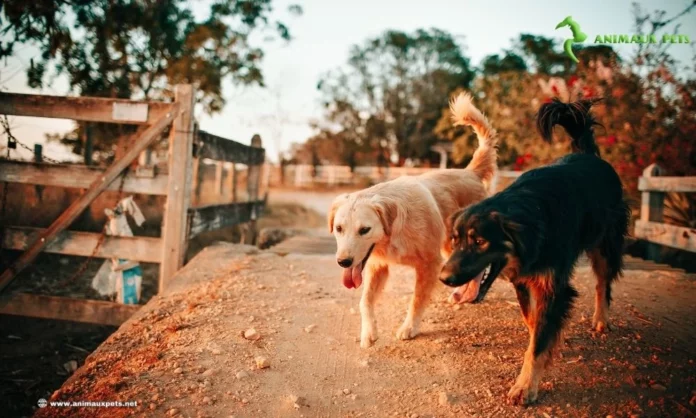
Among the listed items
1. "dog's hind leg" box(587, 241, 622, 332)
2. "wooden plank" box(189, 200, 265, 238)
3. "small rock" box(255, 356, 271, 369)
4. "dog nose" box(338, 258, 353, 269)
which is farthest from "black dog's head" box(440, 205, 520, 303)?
"wooden plank" box(189, 200, 265, 238)

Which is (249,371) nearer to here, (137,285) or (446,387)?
(446,387)

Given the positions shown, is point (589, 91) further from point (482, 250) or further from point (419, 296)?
point (482, 250)

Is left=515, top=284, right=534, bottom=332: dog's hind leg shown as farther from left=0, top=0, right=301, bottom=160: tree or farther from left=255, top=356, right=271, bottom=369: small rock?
left=0, top=0, right=301, bottom=160: tree

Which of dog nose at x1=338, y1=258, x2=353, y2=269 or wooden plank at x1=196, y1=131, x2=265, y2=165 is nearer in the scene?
dog nose at x1=338, y1=258, x2=353, y2=269

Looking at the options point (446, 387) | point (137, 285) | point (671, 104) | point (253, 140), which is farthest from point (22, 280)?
point (671, 104)

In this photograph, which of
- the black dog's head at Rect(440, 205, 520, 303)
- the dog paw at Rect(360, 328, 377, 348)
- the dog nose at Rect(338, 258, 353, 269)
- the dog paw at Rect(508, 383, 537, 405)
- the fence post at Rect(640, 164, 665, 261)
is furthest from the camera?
the fence post at Rect(640, 164, 665, 261)

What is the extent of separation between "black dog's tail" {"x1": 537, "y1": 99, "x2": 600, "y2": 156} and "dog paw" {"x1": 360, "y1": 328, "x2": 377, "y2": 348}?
7.32 ft

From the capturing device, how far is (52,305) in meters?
5.19

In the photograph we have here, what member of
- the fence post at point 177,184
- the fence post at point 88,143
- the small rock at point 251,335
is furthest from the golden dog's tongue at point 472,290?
the fence post at point 88,143

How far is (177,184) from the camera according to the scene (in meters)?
5.26

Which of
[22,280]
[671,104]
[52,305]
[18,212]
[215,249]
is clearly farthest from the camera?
[671,104]

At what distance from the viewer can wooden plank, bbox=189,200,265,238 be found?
5.61 m

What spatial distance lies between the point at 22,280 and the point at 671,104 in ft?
35.3

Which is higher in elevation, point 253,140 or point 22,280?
point 253,140
